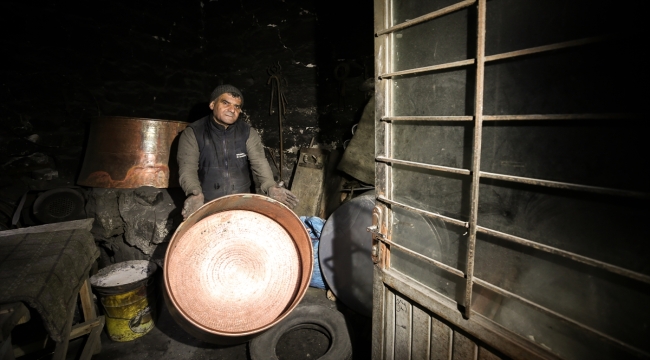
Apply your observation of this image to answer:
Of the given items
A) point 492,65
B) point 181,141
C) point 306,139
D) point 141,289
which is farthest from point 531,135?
point 306,139

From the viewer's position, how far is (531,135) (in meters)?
1.05

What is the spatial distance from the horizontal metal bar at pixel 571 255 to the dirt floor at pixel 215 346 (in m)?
1.75

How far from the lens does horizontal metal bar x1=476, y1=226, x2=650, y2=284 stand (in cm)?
84

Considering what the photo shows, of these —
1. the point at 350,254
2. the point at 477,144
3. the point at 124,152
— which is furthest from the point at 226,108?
the point at 477,144

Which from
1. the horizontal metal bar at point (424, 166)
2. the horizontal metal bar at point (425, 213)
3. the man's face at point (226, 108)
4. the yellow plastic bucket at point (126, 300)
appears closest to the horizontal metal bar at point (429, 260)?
the horizontal metal bar at point (425, 213)

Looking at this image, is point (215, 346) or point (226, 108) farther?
point (226, 108)

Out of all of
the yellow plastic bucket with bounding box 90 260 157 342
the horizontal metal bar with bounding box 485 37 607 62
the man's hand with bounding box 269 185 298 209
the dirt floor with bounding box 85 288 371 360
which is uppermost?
the horizontal metal bar with bounding box 485 37 607 62

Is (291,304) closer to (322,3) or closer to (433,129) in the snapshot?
(433,129)

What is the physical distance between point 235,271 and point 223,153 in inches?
57.7

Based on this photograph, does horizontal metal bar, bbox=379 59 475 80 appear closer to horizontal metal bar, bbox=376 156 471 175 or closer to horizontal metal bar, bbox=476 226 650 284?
horizontal metal bar, bbox=376 156 471 175

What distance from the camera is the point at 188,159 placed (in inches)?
113

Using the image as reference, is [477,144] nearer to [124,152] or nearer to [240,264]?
[240,264]

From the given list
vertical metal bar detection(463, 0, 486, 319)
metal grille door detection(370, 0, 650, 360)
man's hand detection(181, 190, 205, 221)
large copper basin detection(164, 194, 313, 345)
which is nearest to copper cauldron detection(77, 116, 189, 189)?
man's hand detection(181, 190, 205, 221)

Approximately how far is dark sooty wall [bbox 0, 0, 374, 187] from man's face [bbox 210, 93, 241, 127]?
1.61m
